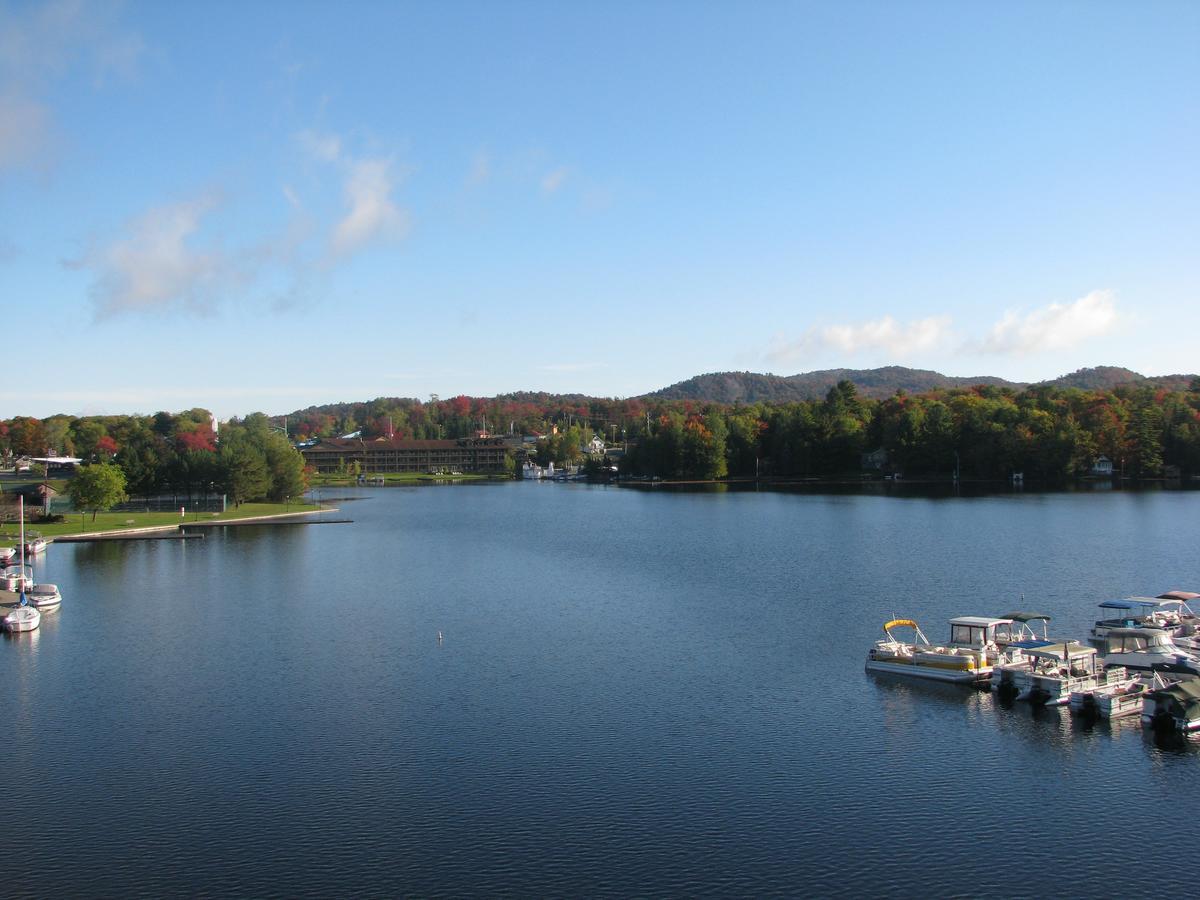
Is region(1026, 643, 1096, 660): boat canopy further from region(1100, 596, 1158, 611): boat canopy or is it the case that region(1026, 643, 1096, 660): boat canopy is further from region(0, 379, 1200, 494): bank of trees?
region(0, 379, 1200, 494): bank of trees

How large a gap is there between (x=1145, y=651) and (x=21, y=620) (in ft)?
124

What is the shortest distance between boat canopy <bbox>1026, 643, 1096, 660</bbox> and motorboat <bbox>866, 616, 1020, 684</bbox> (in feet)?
2.59

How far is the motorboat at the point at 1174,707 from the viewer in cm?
2283

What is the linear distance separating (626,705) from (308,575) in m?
29.0

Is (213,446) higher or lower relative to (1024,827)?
higher

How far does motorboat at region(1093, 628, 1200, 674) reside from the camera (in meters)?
27.3

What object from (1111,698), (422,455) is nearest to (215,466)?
(1111,698)

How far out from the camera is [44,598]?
3953 cm

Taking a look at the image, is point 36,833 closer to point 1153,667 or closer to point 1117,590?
point 1153,667

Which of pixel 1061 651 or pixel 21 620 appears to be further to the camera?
pixel 21 620

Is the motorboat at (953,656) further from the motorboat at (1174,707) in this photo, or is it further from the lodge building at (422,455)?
the lodge building at (422,455)

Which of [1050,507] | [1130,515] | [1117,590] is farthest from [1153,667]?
[1050,507]

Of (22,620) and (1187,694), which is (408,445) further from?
(1187,694)

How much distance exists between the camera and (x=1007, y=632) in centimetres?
3127
